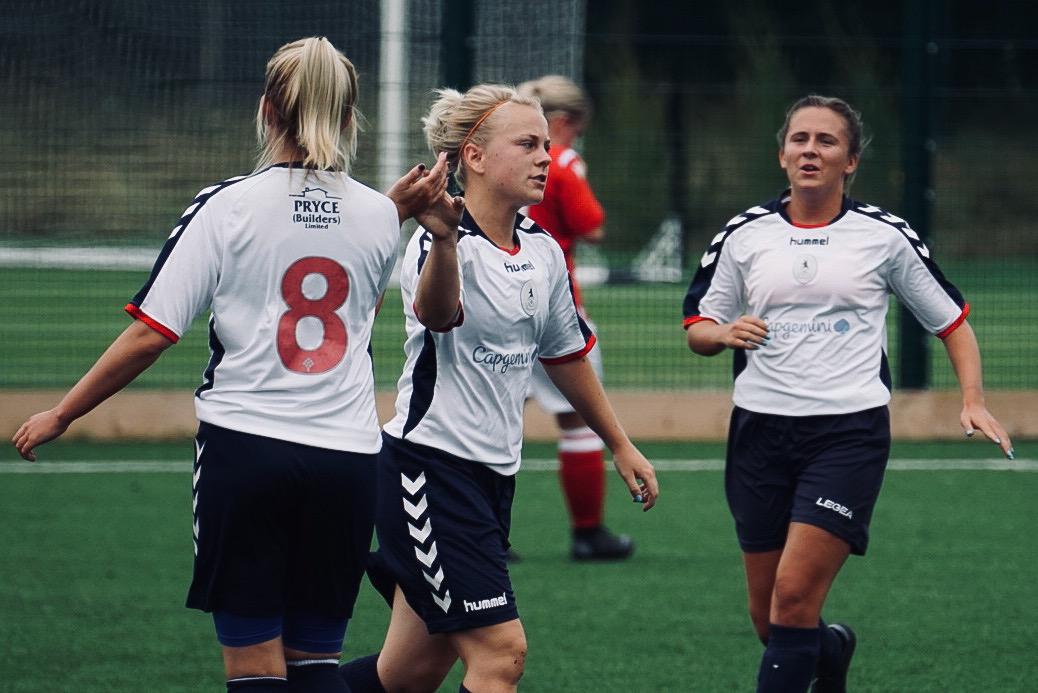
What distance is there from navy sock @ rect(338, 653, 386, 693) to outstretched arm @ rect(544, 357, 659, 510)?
0.82 metres

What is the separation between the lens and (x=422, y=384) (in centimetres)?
407

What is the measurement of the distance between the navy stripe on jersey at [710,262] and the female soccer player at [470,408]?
80 cm

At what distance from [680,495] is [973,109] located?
62.1ft

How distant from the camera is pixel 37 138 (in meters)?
11.8

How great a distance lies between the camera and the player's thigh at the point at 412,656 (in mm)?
4172

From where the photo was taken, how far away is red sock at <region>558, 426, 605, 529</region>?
7.31m

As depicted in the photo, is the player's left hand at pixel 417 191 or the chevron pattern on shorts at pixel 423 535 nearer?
the player's left hand at pixel 417 191

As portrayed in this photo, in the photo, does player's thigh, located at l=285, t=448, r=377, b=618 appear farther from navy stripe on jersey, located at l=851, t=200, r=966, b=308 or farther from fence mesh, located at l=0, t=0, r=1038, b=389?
fence mesh, located at l=0, t=0, r=1038, b=389

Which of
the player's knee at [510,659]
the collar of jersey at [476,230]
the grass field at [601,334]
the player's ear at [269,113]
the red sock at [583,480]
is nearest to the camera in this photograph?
the player's ear at [269,113]

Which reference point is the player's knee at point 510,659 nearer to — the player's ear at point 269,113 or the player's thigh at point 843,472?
the player's thigh at point 843,472

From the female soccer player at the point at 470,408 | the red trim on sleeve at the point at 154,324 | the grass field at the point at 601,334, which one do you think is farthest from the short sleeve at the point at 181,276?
the grass field at the point at 601,334

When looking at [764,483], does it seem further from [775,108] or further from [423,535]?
[775,108]

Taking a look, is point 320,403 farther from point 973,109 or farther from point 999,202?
point 999,202

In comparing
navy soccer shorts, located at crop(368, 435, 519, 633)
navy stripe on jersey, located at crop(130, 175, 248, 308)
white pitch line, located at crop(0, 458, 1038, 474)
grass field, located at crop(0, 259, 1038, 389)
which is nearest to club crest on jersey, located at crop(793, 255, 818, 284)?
navy soccer shorts, located at crop(368, 435, 519, 633)
